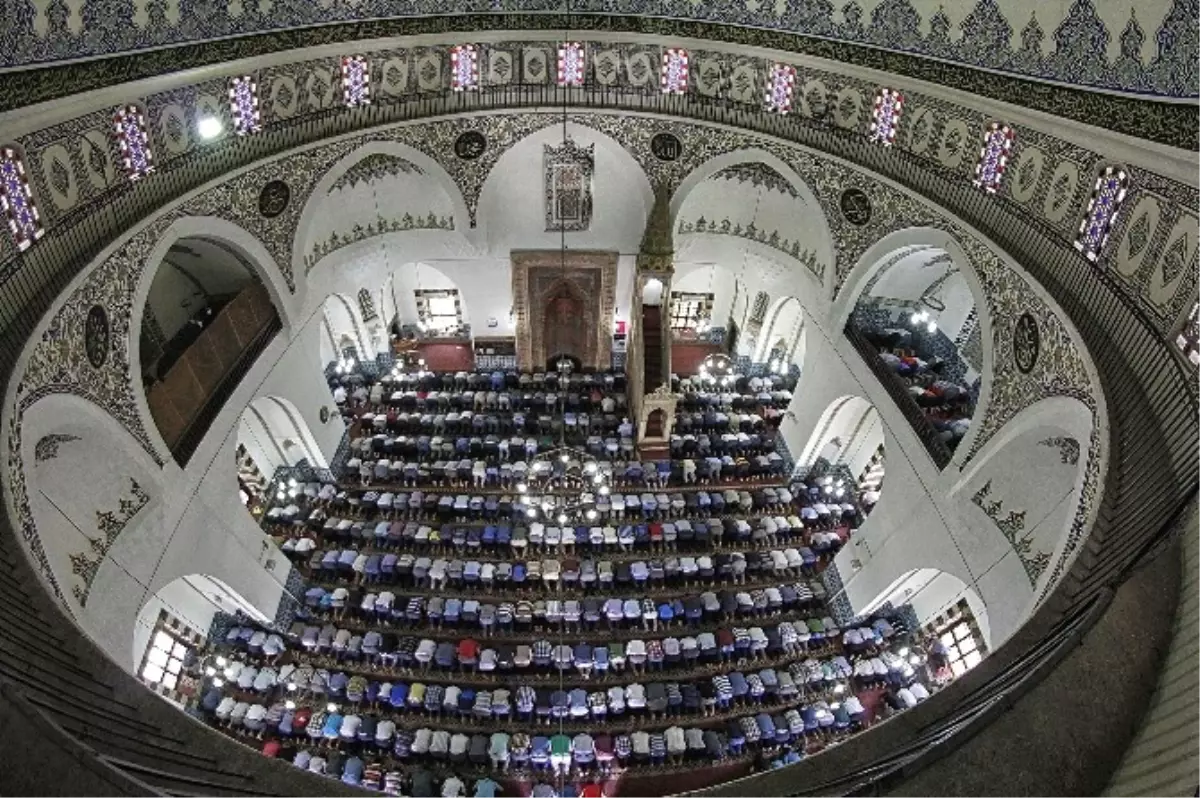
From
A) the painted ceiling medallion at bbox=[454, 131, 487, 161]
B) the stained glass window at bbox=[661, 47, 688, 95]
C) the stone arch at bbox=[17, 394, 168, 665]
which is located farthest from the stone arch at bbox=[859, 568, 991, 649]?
the painted ceiling medallion at bbox=[454, 131, 487, 161]

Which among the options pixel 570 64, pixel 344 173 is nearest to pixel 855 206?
pixel 570 64

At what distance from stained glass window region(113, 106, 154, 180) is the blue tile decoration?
601mm

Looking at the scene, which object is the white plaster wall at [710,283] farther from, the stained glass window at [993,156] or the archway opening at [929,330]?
the stained glass window at [993,156]

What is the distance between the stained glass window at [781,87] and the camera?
1110 cm

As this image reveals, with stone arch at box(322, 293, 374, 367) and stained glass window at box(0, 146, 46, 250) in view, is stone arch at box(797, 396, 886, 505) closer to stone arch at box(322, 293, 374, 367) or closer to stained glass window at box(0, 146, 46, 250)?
stone arch at box(322, 293, 374, 367)

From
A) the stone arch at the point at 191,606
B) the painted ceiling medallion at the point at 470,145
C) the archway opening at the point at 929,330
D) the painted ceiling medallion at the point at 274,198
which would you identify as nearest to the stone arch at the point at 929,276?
the archway opening at the point at 929,330

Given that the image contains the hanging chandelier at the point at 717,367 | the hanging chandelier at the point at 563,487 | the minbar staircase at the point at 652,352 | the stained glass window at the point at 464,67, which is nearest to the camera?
the hanging chandelier at the point at 563,487

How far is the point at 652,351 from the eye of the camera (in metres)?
13.1

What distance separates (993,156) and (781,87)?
12.5ft

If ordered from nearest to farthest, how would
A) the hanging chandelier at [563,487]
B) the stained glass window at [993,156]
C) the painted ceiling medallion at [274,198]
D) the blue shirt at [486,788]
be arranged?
the stained glass window at [993,156] → the blue shirt at [486,788] → the painted ceiling medallion at [274,198] → the hanging chandelier at [563,487]

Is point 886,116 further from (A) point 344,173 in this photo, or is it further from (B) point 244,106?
(B) point 244,106

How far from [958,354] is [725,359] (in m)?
4.49

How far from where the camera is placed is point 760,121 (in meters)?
11.5

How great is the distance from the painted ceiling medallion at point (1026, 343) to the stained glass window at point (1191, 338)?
1424mm
